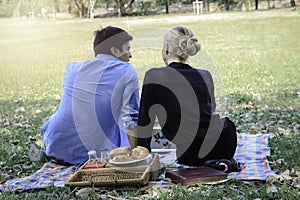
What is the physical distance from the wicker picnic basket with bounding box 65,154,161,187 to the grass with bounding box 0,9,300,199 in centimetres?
7

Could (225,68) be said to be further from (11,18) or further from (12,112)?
(11,18)

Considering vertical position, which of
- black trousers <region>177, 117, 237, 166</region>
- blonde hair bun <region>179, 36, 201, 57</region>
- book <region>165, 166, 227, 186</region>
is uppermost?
blonde hair bun <region>179, 36, 201, 57</region>

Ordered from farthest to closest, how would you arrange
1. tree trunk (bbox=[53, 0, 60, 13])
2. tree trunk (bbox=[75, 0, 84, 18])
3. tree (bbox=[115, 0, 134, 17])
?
tree trunk (bbox=[53, 0, 60, 13]) → tree trunk (bbox=[75, 0, 84, 18]) → tree (bbox=[115, 0, 134, 17])

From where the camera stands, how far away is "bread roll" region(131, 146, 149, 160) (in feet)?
11.9

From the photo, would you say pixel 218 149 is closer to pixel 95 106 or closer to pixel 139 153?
pixel 139 153

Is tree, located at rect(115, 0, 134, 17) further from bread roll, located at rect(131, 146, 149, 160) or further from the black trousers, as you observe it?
bread roll, located at rect(131, 146, 149, 160)

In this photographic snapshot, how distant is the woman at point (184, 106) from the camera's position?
3762 mm

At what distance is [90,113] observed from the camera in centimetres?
422

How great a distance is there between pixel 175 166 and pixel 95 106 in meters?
0.81

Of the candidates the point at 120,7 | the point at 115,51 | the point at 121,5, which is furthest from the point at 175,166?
the point at 121,5

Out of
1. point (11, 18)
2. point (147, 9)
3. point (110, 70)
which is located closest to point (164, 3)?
point (147, 9)

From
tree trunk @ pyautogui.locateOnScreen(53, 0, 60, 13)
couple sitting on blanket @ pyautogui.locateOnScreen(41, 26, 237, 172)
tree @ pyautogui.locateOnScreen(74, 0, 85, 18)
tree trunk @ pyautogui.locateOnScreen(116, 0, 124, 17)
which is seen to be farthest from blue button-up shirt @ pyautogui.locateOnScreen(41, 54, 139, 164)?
tree trunk @ pyautogui.locateOnScreen(53, 0, 60, 13)

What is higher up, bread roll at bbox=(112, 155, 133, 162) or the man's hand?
the man's hand

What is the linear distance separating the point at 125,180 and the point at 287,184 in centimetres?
103
